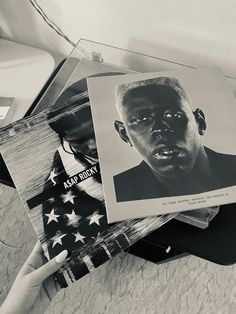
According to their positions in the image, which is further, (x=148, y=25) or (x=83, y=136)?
(x=148, y=25)

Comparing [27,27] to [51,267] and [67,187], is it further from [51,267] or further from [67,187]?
[51,267]

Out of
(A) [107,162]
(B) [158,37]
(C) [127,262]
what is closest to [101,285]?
(C) [127,262]

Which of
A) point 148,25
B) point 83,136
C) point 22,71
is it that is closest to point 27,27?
point 22,71

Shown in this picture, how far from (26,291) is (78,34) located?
0.57 metres

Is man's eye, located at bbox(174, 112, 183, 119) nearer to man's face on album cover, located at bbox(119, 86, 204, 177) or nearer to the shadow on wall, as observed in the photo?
man's face on album cover, located at bbox(119, 86, 204, 177)

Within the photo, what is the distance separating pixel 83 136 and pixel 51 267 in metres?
0.21

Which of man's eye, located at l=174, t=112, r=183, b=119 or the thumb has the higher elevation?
man's eye, located at l=174, t=112, r=183, b=119

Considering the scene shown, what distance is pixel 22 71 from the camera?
2.79 feet

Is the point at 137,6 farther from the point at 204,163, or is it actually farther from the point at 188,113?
the point at 204,163

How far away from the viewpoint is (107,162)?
558 mm

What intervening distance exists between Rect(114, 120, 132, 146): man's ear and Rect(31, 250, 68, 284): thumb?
0.66 ft

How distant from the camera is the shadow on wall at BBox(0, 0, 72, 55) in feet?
2.74

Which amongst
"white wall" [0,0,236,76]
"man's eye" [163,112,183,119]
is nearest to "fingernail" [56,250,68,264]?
"man's eye" [163,112,183,119]

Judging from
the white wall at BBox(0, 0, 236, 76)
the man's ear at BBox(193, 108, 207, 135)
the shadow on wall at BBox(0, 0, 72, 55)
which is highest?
the shadow on wall at BBox(0, 0, 72, 55)
